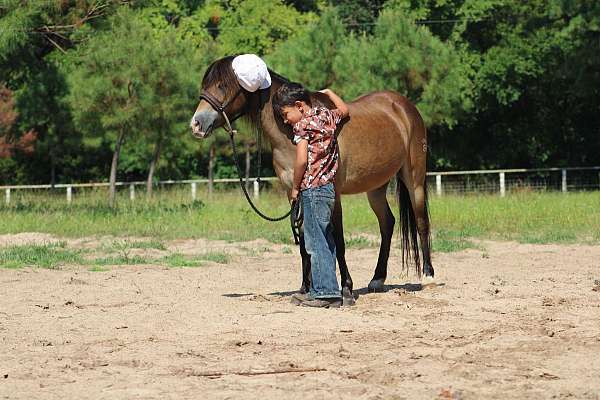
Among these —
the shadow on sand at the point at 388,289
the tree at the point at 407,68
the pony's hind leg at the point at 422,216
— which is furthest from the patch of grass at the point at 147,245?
the tree at the point at 407,68

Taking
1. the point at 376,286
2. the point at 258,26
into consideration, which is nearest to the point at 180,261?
the point at 376,286

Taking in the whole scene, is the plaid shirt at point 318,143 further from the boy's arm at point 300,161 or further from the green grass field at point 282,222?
the green grass field at point 282,222

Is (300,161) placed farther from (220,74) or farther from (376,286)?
(376,286)

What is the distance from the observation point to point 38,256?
12547mm

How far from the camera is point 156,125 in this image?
27906mm

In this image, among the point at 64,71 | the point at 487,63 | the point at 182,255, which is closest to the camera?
the point at 182,255

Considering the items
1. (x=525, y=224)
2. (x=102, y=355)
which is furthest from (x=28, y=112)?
(x=102, y=355)

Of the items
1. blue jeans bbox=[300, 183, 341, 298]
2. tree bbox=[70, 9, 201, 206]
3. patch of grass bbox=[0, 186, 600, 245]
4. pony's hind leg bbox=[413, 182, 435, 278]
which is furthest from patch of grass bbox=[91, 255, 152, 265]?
tree bbox=[70, 9, 201, 206]

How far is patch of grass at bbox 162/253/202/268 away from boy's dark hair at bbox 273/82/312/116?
395cm

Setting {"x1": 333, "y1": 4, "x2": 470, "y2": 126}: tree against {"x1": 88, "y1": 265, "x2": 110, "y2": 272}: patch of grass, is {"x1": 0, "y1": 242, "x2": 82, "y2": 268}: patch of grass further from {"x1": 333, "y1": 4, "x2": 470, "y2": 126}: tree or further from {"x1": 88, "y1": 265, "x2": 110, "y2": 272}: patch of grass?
{"x1": 333, "y1": 4, "x2": 470, "y2": 126}: tree

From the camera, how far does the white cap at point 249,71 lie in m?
8.44

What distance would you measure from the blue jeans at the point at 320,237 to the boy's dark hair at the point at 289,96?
0.72 m

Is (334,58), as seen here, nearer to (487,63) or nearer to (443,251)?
(487,63)

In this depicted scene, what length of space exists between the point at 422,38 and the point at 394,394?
26.3 m
